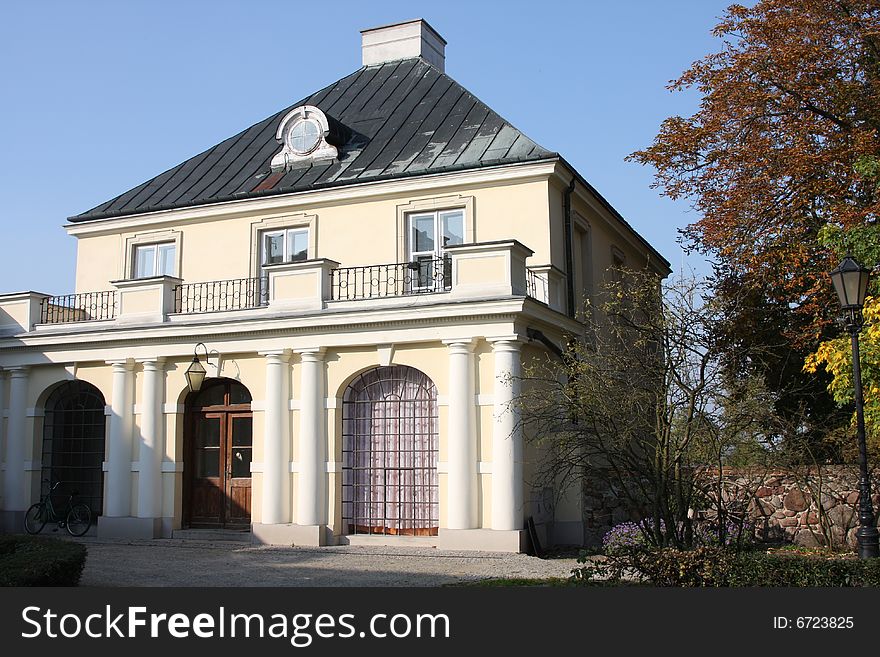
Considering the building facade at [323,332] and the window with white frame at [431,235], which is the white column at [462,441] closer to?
the building facade at [323,332]

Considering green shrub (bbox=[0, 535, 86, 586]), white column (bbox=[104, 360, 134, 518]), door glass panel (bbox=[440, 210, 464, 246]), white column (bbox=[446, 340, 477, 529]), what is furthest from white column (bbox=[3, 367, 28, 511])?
white column (bbox=[446, 340, 477, 529])

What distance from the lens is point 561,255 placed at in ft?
62.2

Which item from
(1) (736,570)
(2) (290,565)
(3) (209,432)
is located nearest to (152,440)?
(3) (209,432)

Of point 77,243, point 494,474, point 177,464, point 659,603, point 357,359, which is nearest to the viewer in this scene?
point 659,603

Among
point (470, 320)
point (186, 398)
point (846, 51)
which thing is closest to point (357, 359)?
point (470, 320)

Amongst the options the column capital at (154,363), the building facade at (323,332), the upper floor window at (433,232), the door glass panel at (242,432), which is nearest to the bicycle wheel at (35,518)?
the building facade at (323,332)

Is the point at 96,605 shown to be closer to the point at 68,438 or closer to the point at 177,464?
the point at 177,464

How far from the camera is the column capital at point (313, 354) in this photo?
56.9 ft

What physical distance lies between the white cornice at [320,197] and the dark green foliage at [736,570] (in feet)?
32.8

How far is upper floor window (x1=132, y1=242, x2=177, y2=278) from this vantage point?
2178 cm

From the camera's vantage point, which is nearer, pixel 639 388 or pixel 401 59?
pixel 639 388

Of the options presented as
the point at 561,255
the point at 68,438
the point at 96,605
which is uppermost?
the point at 561,255

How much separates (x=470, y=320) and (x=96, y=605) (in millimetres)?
9072

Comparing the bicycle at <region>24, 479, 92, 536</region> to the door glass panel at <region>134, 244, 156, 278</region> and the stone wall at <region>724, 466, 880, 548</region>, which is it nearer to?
the door glass panel at <region>134, 244, 156, 278</region>
